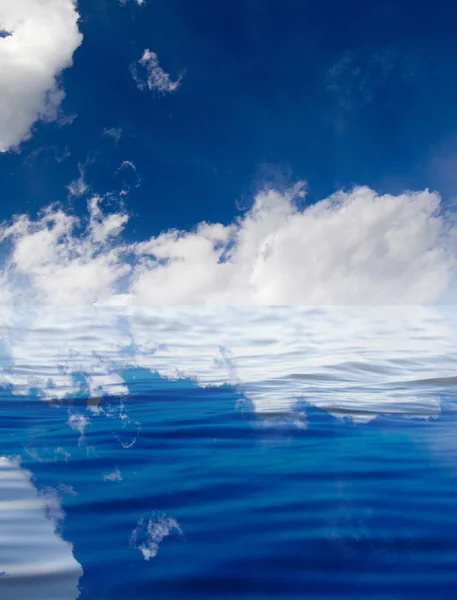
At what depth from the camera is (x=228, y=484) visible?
3.95 metres

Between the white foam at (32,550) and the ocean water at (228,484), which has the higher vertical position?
the ocean water at (228,484)

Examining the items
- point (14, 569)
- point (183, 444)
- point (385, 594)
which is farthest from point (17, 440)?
point (385, 594)

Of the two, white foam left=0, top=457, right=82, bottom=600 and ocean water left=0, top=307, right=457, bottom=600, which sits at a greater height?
ocean water left=0, top=307, right=457, bottom=600


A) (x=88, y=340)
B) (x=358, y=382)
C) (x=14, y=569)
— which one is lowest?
(x=14, y=569)

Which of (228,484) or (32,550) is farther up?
(228,484)

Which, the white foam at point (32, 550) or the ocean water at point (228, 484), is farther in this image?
A: the ocean water at point (228, 484)

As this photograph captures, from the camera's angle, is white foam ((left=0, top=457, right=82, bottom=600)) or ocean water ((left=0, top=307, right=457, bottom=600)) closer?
white foam ((left=0, top=457, right=82, bottom=600))

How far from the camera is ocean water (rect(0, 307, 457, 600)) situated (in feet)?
8.56

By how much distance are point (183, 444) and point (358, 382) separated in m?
3.78

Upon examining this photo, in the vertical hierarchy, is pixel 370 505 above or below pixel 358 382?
below

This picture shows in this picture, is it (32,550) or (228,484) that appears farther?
(228,484)

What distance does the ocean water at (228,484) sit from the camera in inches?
103

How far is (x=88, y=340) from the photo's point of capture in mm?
14523

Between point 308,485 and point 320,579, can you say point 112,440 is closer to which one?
point 308,485
